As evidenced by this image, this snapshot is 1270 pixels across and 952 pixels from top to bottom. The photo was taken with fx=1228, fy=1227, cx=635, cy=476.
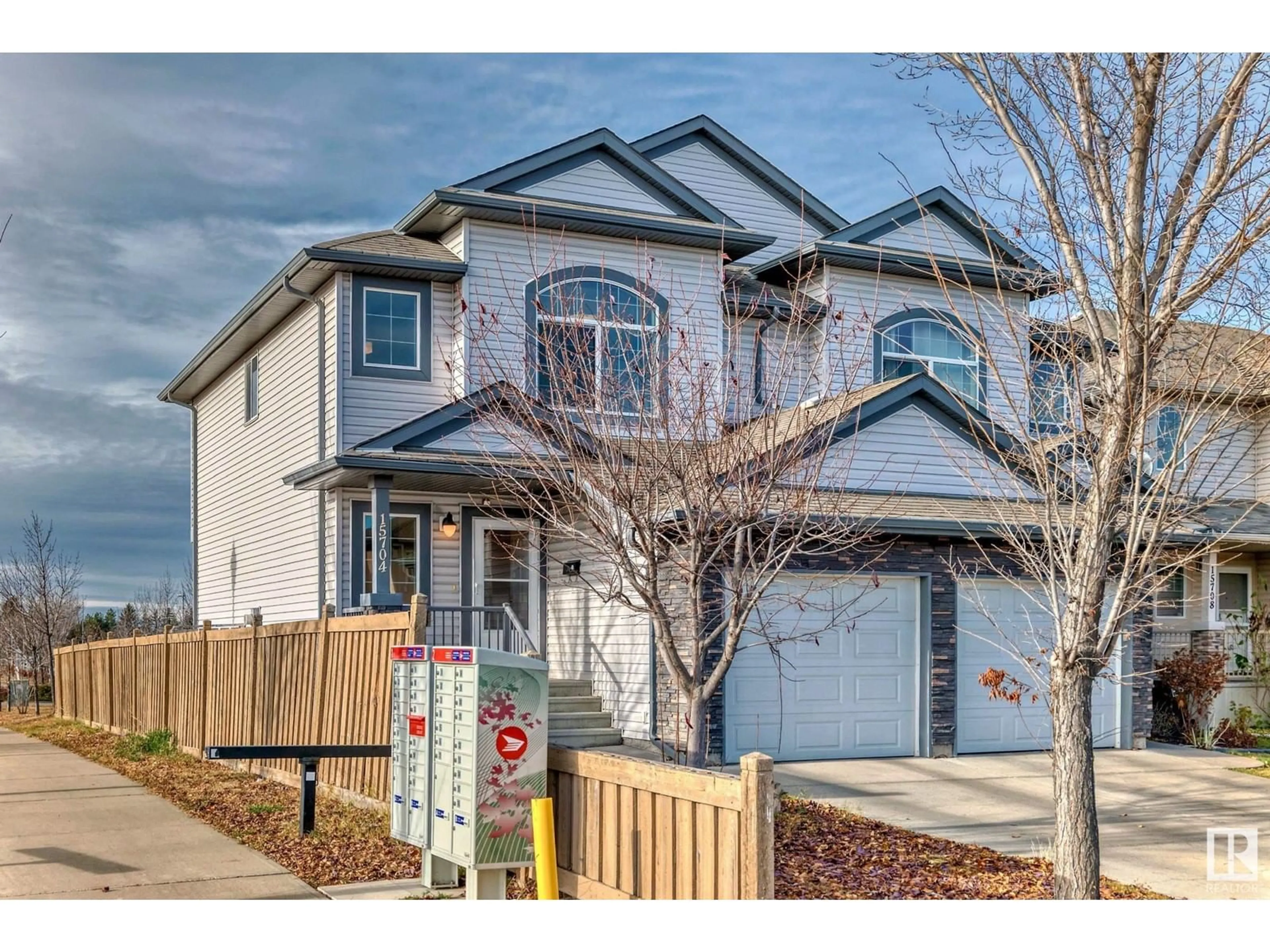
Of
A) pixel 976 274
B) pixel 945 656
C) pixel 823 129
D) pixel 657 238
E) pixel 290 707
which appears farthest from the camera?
pixel 976 274

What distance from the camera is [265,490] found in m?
19.8

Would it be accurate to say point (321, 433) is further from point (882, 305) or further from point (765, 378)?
point (882, 305)

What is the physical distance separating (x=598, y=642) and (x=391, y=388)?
14.6ft

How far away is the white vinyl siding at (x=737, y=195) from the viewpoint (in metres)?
20.6

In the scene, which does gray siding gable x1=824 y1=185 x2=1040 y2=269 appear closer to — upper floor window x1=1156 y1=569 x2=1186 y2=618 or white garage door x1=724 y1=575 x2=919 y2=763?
white garage door x1=724 y1=575 x2=919 y2=763

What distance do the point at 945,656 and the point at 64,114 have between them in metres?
13.0

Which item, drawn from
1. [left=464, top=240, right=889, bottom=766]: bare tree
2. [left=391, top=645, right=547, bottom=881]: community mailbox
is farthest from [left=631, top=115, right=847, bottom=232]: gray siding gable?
[left=391, top=645, right=547, bottom=881]: community mailbox

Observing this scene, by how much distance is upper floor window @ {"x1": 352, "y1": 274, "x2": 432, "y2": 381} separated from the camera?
1634cm

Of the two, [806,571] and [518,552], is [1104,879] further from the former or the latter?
[518,552]

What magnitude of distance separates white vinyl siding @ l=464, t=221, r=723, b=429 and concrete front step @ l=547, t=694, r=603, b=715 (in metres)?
4.01

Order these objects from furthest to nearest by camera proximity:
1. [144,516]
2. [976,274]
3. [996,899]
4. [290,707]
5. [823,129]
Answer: [144,516] → [976,274] → [823,129] → [290,707] → [996,899]

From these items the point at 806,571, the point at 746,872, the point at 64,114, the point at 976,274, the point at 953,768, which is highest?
the point at 64,114

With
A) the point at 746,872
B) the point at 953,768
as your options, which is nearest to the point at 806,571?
the point at 953,768

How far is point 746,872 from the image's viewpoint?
648 cm
